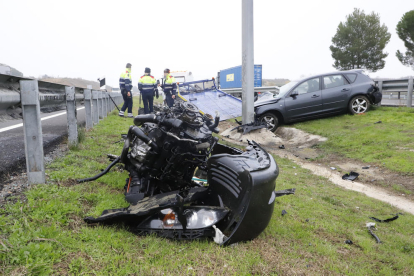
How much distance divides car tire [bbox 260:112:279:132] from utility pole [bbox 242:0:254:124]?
777 mm

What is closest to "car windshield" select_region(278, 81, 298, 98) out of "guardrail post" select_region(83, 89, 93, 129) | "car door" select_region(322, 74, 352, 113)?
"car door" select_region(322, 74, 352, 113)

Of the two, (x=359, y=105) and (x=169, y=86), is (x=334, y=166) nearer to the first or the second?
(x=359, y=105)

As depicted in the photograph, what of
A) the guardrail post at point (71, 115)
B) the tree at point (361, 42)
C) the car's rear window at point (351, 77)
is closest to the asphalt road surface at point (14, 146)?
the guardrail post at point (71, 115)

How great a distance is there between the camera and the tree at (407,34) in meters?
30.9

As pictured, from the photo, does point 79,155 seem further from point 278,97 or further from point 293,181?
point 278,97

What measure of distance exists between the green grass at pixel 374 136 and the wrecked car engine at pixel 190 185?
4439 mm

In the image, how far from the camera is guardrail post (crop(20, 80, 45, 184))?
138 inches

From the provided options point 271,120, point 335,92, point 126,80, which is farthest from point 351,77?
point 126,80

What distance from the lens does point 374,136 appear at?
7918 millimetres

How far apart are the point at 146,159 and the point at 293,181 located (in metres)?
3.01

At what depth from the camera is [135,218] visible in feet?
9.15

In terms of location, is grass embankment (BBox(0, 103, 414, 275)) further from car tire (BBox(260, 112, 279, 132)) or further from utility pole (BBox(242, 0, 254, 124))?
car tire (BBox(260, 112, 279, 132))

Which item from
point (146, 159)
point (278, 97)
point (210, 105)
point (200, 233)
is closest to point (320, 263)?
point (200, 233)

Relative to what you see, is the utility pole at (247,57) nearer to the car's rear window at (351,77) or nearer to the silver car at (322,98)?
the silver car at (322,98)
